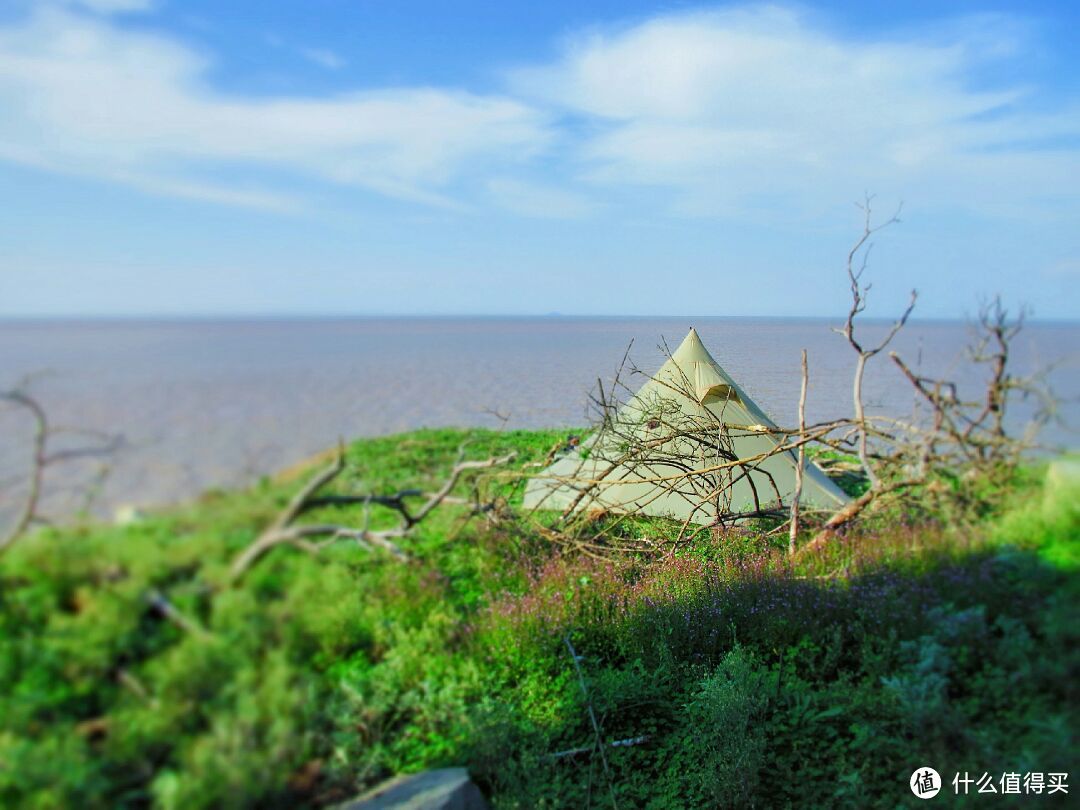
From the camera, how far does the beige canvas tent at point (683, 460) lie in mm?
3854

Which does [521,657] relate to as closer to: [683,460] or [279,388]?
[279,388]

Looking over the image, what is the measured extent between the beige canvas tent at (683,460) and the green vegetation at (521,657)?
0.25 metres

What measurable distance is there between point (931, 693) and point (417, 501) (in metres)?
1.67

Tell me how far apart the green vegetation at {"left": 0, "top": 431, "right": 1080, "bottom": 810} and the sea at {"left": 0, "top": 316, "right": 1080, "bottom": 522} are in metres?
0.11

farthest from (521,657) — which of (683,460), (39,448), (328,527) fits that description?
(39,448)

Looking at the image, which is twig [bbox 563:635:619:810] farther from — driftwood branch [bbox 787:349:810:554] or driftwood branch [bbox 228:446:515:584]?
driftwood branch [bbox 787:349:810:554]

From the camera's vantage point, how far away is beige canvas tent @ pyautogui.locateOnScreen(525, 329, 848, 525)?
12.6 feet

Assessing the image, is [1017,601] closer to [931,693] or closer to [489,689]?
[931,693]

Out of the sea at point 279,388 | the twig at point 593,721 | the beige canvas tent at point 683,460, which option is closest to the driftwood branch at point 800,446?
the sea at point 279,388

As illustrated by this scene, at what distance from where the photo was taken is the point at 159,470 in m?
1.88

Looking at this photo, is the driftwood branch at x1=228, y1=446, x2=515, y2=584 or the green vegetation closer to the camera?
the green vegetation

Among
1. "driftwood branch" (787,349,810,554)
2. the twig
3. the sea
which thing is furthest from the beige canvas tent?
the twig

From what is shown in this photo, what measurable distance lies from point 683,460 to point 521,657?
1.54 m

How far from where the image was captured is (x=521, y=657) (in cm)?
290
